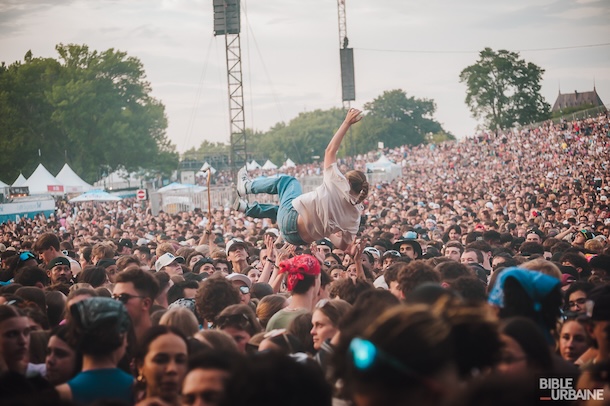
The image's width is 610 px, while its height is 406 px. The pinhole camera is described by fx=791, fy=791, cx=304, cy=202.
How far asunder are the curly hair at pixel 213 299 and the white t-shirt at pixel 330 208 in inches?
86.0

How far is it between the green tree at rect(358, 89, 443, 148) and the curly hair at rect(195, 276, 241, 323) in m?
131

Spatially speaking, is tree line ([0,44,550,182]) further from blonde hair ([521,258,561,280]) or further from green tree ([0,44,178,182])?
blonde hair ([521,258,561,280])

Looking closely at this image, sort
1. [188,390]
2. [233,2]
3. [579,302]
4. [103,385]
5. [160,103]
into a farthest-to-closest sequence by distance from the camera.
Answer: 1. [160,103]
2. [233,2]
3. [579,302]
4. [103,385]
5. [188,390]

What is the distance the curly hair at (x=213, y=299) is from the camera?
21.5 ft

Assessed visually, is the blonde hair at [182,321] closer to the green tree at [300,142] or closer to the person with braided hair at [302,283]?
the person with braided hair at [302,283]

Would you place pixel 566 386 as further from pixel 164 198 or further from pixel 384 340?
pixel 164 198

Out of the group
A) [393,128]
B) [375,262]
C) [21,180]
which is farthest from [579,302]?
[393,128]

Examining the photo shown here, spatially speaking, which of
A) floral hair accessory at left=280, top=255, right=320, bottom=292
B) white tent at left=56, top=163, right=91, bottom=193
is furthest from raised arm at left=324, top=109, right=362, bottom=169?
white tent at left=56, top=163, right=91, bottom=193

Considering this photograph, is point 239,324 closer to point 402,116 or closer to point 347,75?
point 347,75

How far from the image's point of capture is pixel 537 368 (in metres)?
3.83

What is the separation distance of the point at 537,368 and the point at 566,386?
15 cm

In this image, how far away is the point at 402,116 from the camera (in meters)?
141

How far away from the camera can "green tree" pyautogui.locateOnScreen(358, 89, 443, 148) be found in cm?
13750

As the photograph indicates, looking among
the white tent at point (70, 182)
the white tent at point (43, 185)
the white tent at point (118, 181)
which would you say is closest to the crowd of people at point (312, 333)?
the white tent at point (43, 185)
